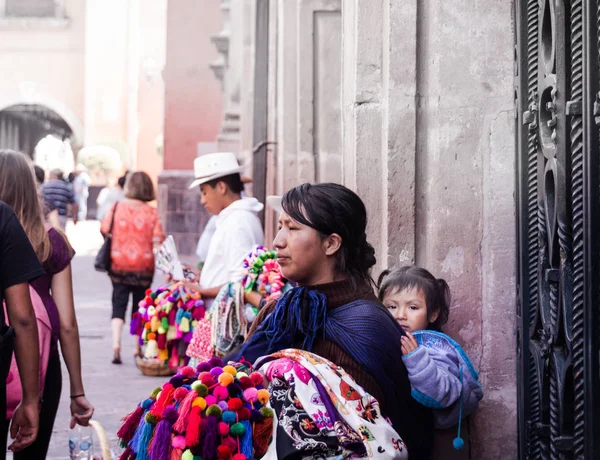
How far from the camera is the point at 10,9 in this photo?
4662cm

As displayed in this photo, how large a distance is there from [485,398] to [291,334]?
5.28ft

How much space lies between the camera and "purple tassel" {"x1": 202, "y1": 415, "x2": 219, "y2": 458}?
2953 millimetres

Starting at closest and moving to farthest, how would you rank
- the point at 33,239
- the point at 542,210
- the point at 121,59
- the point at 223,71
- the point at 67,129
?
1. the point at 542,210
2. the point at 33,239
3. the point at 223,71
4. the point at 121,59
5. the point at 67,129

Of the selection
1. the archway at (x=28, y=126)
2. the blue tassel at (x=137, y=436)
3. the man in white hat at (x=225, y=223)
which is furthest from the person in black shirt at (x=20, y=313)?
the archway at (x=28, y=126)

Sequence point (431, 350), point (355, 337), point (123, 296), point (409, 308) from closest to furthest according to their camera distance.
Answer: point (355, 337), point (431, 350), point (409, 308), point (123, 296)

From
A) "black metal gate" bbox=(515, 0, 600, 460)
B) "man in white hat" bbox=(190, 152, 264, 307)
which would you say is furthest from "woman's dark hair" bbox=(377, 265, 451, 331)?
"man in white hat" bbox=(190, 152, 264, 307)

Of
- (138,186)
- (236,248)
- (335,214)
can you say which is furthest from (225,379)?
(138,186)

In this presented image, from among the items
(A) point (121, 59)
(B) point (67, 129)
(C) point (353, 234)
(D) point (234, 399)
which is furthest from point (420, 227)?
(B) point (67, 129)

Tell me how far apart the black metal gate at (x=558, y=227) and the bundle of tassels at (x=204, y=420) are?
98 centimetres

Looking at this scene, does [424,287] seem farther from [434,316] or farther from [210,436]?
[210,436]

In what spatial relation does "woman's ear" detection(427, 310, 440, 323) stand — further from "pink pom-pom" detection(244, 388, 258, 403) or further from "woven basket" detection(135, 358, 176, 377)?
"woven basket" detection(135, 358, 176, 377)

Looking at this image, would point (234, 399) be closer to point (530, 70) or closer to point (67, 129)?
point (530, 70)

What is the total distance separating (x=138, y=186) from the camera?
401 inches

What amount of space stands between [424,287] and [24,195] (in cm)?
158
